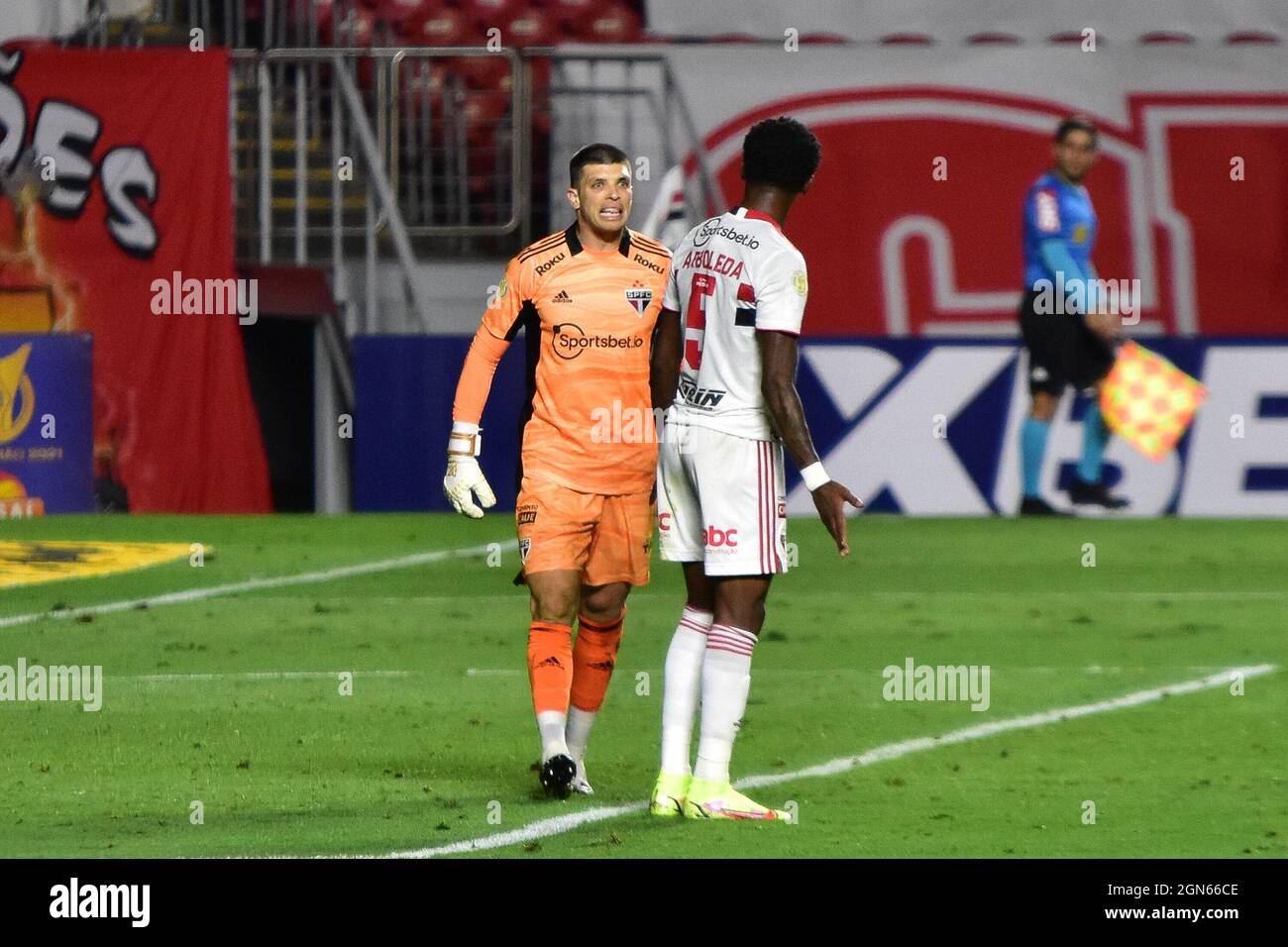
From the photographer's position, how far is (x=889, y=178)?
1983cm

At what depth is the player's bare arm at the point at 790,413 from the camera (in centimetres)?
658

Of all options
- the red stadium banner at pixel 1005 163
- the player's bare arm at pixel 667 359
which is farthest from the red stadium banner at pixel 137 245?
the player's bare arm at pixel 667 359

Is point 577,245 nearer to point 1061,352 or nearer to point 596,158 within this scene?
point 596,158

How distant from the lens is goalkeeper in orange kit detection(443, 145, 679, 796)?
7230mm

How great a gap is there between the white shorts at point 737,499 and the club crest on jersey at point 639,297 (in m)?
0.61

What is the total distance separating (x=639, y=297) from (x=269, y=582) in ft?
19.2

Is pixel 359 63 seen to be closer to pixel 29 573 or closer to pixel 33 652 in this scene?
pixel 29 573

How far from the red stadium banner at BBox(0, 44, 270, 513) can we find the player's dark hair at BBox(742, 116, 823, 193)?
34.7 ft

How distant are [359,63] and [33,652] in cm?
1093

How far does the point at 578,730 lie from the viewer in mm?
7406

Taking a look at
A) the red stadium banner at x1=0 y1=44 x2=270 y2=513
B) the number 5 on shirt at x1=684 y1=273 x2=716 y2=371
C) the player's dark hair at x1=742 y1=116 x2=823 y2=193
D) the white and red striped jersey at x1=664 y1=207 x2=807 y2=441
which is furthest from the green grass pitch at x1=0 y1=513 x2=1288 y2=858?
the red stadium banner at x1=0 y1=44 x2=270 y2=513

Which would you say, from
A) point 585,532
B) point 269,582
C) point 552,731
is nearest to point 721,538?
point 585,532

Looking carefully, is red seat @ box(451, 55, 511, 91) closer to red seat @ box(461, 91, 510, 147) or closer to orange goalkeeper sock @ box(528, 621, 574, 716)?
red seat @ box(461, 91, 510, 147)

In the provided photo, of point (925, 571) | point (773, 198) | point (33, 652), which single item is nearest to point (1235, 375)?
point (925, 571)
